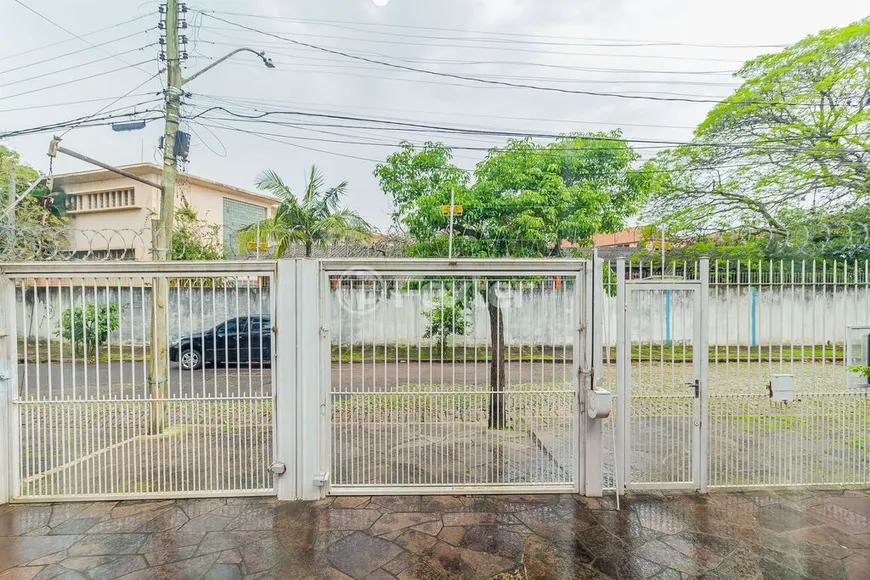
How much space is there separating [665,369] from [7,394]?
5789 mm

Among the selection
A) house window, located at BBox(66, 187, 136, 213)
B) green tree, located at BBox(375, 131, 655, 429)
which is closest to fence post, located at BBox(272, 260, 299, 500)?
green tree, located at BBox(375, 131, 655, 429)

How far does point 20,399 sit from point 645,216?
12835 millimetres

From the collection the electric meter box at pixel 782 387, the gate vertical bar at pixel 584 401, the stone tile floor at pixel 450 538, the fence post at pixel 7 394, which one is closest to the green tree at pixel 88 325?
the fence post at pixel 7 394

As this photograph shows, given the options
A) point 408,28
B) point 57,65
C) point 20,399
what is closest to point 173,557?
point 20,399

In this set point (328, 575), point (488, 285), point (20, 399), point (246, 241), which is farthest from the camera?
point (246, 241)

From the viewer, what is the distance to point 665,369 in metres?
3.50

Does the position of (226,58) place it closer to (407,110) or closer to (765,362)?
(407,110)

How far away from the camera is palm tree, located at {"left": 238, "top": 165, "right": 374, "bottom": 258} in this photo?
26.2 feet

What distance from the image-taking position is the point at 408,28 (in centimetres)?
751

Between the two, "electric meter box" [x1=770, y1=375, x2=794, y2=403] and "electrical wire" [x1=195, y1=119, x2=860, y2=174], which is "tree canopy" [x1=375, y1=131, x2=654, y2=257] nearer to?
"electrical wire" [x1=195, y1=119, x2=860, y2=174]

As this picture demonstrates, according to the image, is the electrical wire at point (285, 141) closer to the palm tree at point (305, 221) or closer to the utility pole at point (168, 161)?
the palm tree at point (305, 221)

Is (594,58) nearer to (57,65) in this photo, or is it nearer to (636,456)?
(636,456)

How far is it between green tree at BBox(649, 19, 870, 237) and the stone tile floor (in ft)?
26.3

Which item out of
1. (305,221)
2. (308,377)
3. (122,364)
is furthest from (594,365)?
(305,221)
